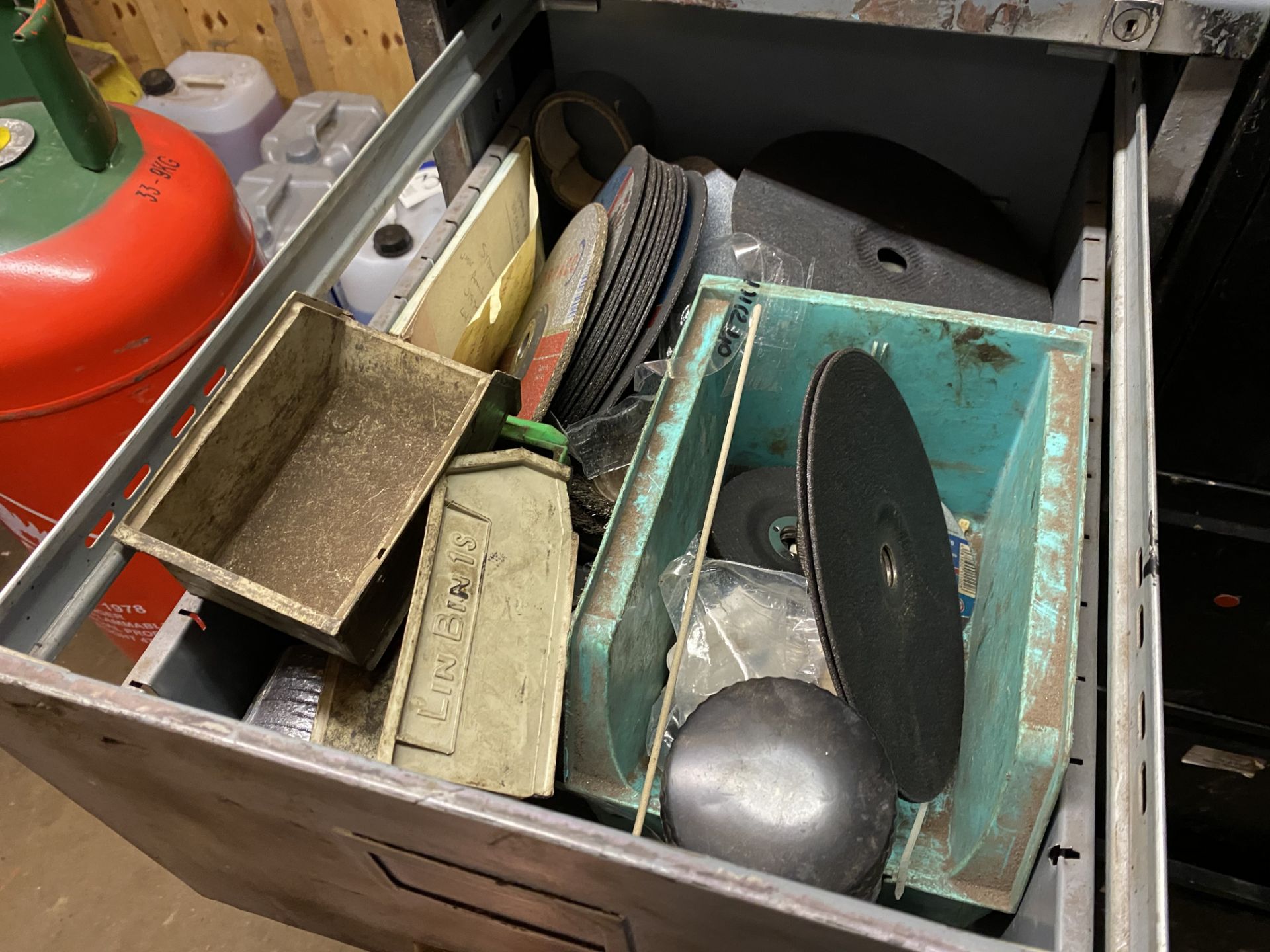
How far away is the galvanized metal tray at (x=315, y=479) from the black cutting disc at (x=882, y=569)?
358mm

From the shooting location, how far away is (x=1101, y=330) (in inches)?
42.1

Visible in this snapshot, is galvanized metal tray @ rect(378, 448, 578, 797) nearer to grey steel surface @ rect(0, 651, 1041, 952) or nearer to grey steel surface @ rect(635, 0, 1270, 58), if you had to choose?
grey steel surface @ rect(0, 651, 1041, 952)

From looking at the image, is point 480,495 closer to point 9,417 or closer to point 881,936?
point 881,936

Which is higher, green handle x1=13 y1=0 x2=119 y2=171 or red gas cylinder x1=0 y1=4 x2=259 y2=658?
green handle x1=13 y1=0 x2=119 y2=171

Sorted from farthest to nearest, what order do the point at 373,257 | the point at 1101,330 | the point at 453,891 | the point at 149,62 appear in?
the point at 149,62
the point at 373,257
the point at 1101,330
the point at 453,891

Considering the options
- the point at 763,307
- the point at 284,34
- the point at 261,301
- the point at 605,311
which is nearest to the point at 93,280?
the point at 261,301

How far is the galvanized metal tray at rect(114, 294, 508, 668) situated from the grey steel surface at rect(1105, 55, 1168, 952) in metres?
0.61

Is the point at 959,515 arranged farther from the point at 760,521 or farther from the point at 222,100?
the point at 222,100

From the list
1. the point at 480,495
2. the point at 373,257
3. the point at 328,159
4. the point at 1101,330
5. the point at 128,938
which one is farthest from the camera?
the point at 328,159

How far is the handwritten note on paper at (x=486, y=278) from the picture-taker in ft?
3.66

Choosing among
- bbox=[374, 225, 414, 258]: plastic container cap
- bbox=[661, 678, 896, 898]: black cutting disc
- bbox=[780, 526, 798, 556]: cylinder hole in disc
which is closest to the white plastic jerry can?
bbox=[374, 225, 414, 258]: plastic container cap

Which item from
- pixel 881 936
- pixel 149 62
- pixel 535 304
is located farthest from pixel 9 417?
pixel 149 62

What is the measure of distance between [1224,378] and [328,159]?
1.92 m

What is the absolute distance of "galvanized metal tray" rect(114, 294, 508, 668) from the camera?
2.68 ft
